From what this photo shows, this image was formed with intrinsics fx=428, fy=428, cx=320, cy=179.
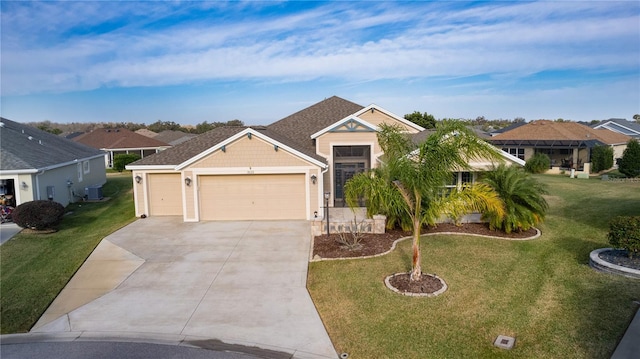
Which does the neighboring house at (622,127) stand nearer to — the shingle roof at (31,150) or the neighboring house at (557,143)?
the neighboring house at (557,143)

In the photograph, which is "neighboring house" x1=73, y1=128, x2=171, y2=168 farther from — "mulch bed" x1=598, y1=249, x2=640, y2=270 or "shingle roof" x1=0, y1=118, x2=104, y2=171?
"mulch bed" x1=598, y1=249, x2=640, y2=270

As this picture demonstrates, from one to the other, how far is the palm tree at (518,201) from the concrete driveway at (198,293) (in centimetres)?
676

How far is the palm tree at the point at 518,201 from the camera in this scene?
14289 mm

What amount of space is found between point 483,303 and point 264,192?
10.6 metres

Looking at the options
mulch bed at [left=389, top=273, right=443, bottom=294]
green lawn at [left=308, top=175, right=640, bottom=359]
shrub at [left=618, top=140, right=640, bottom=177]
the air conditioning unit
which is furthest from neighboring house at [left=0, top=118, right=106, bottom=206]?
shrub at [left=618, top=140, right=640, bottom=177]

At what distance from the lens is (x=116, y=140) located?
41719 millimetres

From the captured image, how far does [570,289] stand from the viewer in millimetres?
9453

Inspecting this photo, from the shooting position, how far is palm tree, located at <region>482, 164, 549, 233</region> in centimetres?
1429

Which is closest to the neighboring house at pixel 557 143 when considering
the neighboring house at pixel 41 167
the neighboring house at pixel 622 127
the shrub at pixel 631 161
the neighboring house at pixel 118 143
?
the shrub at pixel 631 161

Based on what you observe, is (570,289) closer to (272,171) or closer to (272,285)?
(272,285)

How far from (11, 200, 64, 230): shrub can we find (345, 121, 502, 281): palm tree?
11.4 m

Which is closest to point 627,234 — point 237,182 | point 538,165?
point 237,182

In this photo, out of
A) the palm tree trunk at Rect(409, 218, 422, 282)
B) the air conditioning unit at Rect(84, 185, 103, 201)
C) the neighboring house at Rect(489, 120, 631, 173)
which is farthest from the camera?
the neighboring house at Rect(489, 120, 631, 173)

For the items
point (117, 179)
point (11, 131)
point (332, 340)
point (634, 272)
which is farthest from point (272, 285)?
point (117, 179)
